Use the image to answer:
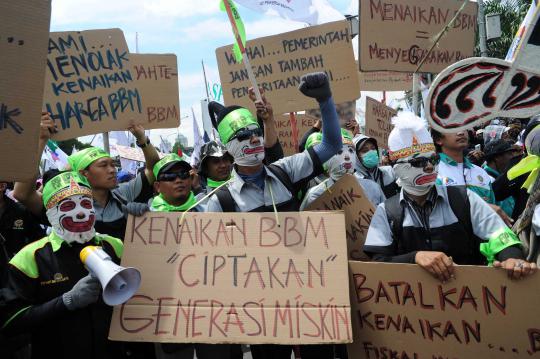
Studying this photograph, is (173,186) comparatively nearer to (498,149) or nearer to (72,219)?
(72,219)

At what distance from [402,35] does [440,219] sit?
121 inches

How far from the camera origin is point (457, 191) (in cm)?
298

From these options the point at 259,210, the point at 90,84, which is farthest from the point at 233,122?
the point at 90,84

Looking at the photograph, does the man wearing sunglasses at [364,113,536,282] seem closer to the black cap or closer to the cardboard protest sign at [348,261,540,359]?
the cardboard protest sign at [348,261,540,359]

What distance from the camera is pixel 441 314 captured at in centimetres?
262

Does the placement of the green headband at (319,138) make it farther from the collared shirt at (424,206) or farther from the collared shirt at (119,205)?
the collared shirt at (424,206)

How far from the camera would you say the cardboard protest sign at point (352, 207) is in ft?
12.1

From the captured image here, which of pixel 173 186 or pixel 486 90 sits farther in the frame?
pixel 173 186

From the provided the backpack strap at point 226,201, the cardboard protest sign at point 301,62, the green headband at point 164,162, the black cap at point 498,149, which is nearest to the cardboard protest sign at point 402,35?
the cardboard protest sign at point 301,62

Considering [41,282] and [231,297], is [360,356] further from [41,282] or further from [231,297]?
[41,282]

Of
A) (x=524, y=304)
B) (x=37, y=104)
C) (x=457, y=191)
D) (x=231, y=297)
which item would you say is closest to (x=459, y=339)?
(x=524, y=304)

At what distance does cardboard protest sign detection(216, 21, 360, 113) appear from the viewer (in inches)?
213

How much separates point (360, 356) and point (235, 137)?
1.54m

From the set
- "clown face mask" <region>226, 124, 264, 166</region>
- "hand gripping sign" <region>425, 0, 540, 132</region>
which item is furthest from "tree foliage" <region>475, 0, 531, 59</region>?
"hand gripping sign" <region>425, 0, 540, 132</region>
